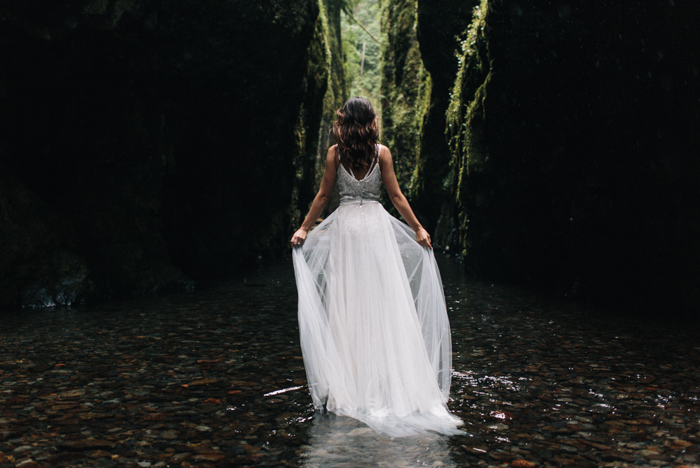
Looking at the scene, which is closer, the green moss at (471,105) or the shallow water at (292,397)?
the shallow water at (292,397)

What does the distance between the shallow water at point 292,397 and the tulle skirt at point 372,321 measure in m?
0.27

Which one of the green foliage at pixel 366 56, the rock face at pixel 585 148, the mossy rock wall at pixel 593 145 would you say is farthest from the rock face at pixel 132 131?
the green foliage at pixel 366 56

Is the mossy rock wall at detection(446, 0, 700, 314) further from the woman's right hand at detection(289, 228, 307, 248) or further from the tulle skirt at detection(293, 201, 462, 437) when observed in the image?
the woman's right hand at detection(289, 228, 307, 248)

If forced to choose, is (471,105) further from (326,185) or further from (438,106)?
(326,185)

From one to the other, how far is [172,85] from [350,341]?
8.91 m

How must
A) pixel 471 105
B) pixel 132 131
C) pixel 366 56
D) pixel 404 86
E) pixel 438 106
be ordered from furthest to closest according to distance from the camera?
pixel 366 56 → pixel 404 86 → pixel 438 106 → pixel 471 105 → pixel 132 131

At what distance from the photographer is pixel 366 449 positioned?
3572 mm

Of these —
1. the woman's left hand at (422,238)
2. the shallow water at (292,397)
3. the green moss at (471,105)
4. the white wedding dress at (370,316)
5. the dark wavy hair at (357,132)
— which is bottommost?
the shallow water at (292,397)

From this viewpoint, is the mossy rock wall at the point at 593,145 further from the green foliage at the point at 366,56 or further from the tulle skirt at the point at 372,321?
the green foliage at the point at 366,56

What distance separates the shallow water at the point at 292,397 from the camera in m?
3.52

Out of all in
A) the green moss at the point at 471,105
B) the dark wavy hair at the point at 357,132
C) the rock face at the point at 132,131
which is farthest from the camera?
the green moss at the point at 471,105

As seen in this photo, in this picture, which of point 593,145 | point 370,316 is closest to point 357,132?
point 370,316

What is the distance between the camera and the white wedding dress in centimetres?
427

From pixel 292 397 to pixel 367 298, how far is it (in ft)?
3.56
